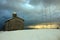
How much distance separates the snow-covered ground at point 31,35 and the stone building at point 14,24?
A: 0.22 meters

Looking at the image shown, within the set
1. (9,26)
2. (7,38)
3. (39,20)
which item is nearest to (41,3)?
(39,20)

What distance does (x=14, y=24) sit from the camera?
289cm

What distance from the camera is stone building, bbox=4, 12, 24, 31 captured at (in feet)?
9.08

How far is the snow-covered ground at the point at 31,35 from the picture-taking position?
8.10 feet

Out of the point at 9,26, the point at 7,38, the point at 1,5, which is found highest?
the point at 1,5

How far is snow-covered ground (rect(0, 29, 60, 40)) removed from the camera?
2469 millimetres

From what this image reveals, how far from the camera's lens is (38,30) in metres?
2.66

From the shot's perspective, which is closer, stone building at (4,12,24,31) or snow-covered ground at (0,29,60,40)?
snow-covered ground at (0,29,60,40)

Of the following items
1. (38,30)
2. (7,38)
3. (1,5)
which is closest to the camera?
(7,38)

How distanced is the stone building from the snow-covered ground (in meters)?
0.22

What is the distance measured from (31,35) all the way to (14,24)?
55 centimetres

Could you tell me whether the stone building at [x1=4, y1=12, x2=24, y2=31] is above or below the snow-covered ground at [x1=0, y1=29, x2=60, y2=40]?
above

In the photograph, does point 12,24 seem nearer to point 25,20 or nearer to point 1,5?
point 25,20

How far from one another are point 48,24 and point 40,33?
34cm
